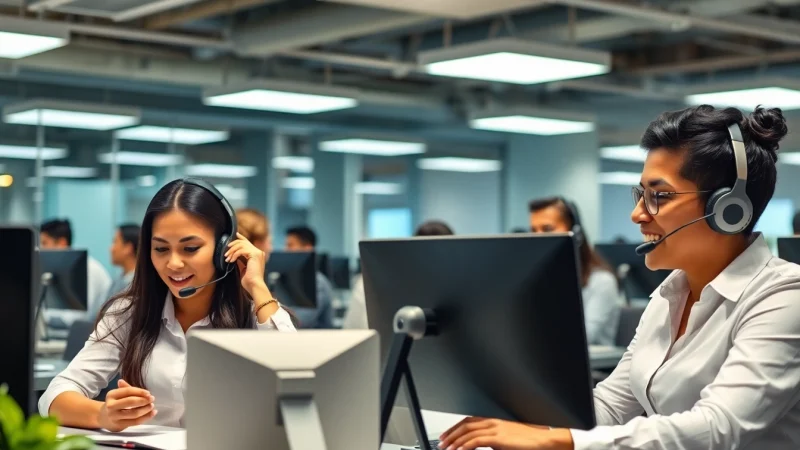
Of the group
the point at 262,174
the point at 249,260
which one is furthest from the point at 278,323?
the point at 262,174

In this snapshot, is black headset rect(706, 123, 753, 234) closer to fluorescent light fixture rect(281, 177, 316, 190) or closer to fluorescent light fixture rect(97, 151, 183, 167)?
fluorescent light fixture rect(97, 151, 183, 167)

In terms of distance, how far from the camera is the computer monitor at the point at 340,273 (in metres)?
9.91

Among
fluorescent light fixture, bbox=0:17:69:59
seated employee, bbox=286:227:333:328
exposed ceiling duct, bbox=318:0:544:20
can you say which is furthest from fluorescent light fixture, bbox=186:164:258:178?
exposed ceiling duct, bbox=318:0:544:20

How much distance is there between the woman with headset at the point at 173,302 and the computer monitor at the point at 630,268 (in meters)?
3.22

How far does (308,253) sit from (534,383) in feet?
14.0

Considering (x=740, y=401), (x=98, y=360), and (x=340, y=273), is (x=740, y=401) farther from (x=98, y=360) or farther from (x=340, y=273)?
(x=340, y=273)

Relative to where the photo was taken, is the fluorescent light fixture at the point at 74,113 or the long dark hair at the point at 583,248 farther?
the fluorescent light fixture at the point at 74,113

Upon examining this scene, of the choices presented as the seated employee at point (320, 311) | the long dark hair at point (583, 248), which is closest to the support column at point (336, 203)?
the seated employee at point (320, 311)

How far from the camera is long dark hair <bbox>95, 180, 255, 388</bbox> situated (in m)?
2.53

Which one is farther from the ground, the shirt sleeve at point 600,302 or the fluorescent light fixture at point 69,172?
the fluorescent light fixture at point 69,172

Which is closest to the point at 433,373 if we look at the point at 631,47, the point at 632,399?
the point at 632,399

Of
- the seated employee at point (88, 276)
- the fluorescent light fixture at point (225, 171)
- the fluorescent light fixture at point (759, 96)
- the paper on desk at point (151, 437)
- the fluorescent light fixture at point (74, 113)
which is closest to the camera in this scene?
the paper on desk at point (151, 437)

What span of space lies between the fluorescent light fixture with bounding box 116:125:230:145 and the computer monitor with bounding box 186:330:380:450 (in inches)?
380

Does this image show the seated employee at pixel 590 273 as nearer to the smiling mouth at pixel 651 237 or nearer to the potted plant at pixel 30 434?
the smiling mouth at pixel 651 237
